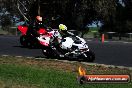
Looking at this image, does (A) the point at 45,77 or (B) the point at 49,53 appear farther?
(B) the point at 49,53

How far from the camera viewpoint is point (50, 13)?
66.5 meters

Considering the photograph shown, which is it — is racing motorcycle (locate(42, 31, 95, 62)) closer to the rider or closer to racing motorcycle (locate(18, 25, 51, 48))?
racing motorcycle (locate(18, 25, 51, 48))

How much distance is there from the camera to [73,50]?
789 inches

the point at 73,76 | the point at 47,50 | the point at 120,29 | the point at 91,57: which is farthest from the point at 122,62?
the point at 120,29

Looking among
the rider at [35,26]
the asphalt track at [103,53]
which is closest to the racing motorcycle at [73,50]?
the asphalt track at [103,53]

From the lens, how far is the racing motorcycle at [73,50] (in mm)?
19672

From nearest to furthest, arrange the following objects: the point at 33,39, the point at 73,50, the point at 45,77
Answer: the point at 45,77
the point at 73,50
the point at 33,39

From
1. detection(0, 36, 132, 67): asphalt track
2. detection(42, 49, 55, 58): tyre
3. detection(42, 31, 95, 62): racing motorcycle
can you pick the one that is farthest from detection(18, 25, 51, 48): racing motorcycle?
detection(42, 31, 95, 62): racing motorcycle

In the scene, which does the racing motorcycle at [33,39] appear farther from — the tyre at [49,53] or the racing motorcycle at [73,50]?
the racing motorcycle at [73,50]

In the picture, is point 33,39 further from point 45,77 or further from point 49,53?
point 45,77

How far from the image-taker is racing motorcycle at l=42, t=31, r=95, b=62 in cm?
1967

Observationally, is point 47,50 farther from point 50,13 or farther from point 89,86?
point 50,13

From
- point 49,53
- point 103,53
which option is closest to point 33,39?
point 103,53

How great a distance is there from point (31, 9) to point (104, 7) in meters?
11.2
